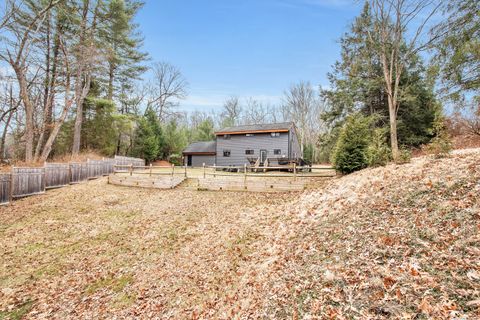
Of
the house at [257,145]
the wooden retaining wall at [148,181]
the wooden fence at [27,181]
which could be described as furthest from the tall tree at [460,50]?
the wooden fence at [27,181]

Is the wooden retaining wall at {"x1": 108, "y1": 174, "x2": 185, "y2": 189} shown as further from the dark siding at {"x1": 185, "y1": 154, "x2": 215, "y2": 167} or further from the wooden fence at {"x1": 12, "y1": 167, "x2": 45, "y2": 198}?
the dark siding at {"x1": 185, "y1": 154, "x2": 215, "y2": 167}

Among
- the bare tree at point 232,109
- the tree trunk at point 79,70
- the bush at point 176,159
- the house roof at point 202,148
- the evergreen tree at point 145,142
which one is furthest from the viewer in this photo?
the bare tree at point 232,109

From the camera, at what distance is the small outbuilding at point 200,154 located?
27.3 metres

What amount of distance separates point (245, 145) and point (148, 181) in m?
11.8

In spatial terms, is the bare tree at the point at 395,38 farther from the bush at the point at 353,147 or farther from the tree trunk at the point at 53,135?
the tree trunk at the point at 53,135

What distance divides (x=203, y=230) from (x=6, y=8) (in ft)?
60.0

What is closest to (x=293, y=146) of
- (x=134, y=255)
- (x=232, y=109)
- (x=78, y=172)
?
(x=78, y=172)

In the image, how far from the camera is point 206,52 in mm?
20250

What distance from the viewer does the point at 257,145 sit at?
22812 mm

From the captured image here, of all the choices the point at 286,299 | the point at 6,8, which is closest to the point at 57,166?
the point at 6,8

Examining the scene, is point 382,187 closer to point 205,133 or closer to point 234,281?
point 234,281

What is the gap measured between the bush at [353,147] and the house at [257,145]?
1056 centimetres

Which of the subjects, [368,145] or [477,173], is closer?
[477,173]

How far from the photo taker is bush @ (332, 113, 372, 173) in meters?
9.88
